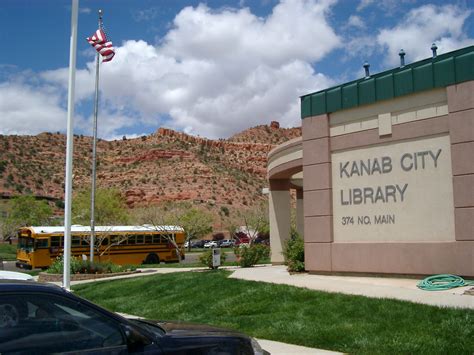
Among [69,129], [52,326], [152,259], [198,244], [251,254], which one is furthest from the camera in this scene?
[198,244]

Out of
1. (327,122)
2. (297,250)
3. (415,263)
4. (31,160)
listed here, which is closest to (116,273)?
(297,250)

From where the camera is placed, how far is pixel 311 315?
1043 centimetres

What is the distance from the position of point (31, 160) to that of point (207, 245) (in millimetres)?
31080

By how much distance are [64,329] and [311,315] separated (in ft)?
22.6

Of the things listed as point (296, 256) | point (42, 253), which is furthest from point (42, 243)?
point (296, 256)

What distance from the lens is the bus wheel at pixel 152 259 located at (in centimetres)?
3438

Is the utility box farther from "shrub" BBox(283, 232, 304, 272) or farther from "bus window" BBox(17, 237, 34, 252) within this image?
"bus window" BBox(17, 237, 34, 252)

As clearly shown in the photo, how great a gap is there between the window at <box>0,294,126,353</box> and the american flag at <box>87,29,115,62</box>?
17508 mm

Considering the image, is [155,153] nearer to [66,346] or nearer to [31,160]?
[31,160]

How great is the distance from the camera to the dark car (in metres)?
4.05

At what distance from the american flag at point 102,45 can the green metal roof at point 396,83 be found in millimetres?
8166

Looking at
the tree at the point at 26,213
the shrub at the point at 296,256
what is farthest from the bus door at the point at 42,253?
the tree at the point at 26,213

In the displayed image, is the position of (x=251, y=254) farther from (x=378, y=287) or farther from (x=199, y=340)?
(x=199, y=340)

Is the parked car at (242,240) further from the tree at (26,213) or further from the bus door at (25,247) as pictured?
the bus door at (25,247)
